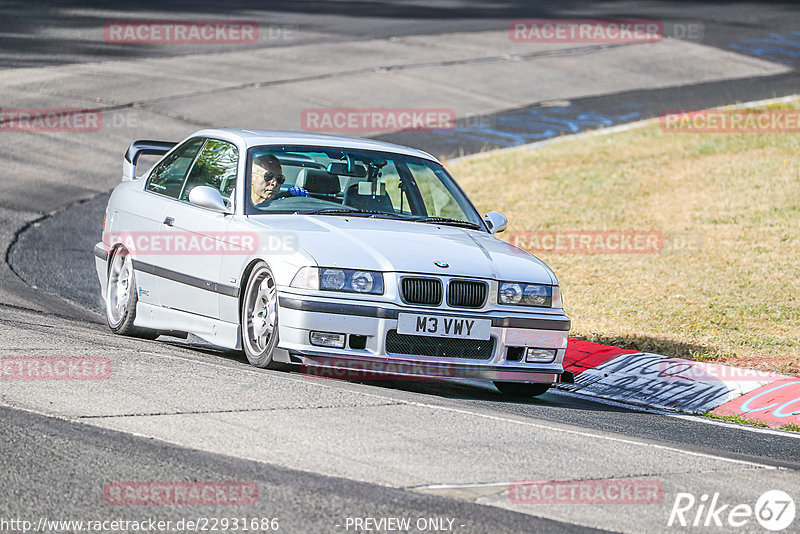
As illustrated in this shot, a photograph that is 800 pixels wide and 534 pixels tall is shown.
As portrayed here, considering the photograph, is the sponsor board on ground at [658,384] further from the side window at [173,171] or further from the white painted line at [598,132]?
the white painted line at [598,132]

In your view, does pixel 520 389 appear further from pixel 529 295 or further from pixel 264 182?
pixel 264 182

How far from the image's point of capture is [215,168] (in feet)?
29.4

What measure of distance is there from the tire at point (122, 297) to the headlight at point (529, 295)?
293 cm

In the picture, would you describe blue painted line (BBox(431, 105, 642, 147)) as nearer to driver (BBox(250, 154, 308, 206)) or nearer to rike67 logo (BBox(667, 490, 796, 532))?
driver (BBox(250, 154, 308, 206))

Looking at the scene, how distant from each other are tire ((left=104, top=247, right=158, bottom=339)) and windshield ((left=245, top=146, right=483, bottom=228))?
142 cm

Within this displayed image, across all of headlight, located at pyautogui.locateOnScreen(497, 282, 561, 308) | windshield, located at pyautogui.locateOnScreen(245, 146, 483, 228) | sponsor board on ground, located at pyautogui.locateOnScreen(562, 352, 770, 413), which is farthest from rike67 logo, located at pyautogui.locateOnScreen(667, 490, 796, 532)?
windshield, located at pyautogui.locateOnScreen(245, 146, 483, 228)

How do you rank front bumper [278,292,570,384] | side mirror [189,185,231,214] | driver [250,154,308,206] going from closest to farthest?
front bumper [278,292,570,384]
side mirror [189,185,231,214]
driver [250,154,308,206]

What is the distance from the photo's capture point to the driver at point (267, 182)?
27.7 ft

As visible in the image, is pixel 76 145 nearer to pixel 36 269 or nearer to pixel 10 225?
pixel 10 225

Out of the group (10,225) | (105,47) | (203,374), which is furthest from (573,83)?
(203,374)

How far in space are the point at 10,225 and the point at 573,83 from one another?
1551 centimetres

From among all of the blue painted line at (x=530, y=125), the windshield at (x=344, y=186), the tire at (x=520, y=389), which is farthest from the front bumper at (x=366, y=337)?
the blue painted line at (x=530, y=125)

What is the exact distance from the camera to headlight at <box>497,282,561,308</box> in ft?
25.4

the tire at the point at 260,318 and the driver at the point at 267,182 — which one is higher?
the driver at the point at 267,182
